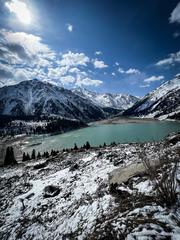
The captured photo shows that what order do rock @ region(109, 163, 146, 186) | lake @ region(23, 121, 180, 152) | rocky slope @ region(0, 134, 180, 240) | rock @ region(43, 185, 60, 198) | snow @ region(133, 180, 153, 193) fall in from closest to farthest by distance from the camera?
rocky slope @ region(0, 134, 180, 240) → snow @ region(133, 180, 153, 193) → rock @ region(109, 163, 146, 186) → rock @ region(43, 185, 60, 198) → lake @ region(23, 121, 180, 152)

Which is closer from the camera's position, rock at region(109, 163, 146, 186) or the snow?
the snow

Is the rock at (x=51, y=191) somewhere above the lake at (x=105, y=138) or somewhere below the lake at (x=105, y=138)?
above

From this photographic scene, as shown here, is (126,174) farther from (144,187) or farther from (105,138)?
(105,138)

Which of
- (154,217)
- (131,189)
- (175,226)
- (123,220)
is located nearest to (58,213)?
(131,189)

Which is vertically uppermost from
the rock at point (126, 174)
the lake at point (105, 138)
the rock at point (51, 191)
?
the rock at point (126, 174)

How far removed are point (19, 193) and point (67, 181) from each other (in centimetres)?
501

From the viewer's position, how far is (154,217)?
657 cm

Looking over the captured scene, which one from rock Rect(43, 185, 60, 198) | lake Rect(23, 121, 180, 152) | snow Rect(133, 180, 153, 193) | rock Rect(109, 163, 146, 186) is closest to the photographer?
snow Rect(133, 180, 153, 193)

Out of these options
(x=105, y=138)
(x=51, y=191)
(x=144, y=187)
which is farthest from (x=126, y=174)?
(x=105, y=138)

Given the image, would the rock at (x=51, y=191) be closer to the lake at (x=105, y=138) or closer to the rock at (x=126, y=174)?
the rock at (x=126, y=174)

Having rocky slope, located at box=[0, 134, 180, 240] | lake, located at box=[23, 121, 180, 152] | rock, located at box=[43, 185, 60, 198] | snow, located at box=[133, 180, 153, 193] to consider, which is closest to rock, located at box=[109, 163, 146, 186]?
rocky slope, located at box=[0, 134, 180, 240]

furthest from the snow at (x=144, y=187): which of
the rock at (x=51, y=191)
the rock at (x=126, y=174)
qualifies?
the rock at (x=51, y=191)

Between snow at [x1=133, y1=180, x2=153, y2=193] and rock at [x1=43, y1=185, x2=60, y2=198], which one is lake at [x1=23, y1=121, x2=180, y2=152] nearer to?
rock at [x1=43, y1=185, x2=60, y2=198]

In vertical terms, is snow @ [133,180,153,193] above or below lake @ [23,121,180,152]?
above
